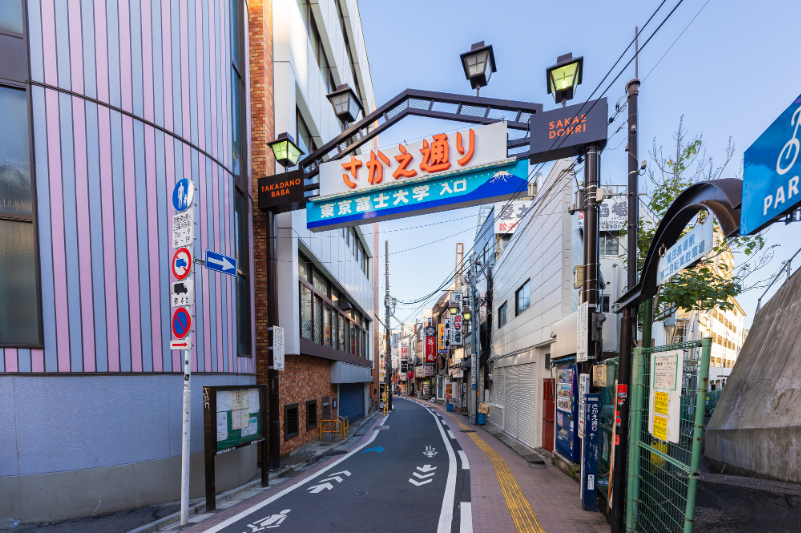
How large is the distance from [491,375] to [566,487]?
16146 mm

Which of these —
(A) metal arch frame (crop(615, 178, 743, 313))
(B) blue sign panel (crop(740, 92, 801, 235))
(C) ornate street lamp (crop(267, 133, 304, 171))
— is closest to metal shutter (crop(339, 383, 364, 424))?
(C) ornate street lamp (crop(267, 133, 304, 171))

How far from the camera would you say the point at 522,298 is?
17.8 meters

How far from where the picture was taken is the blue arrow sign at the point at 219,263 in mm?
7010

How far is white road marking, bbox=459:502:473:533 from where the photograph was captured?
20.7 feet

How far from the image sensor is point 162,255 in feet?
25.6

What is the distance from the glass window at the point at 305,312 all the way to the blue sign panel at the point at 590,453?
29.5 ft

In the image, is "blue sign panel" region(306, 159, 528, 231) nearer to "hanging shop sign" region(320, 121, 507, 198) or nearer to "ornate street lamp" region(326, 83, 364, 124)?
"hanging shop sign" region(320, 121, 507, 198)

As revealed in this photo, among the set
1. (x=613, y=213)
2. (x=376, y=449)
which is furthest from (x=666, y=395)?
(x=613, y=213)

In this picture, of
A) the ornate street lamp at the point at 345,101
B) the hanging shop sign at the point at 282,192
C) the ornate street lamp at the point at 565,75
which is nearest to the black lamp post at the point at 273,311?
the hanging shop sign at the point at 282,192

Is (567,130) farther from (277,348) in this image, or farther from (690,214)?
(277,348)

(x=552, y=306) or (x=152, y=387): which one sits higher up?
(x=552, y=306)

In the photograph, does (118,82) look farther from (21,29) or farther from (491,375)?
(491,375)

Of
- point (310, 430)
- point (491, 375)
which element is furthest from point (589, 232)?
point (491, 375)

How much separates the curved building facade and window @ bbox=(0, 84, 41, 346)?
0.02 metres
